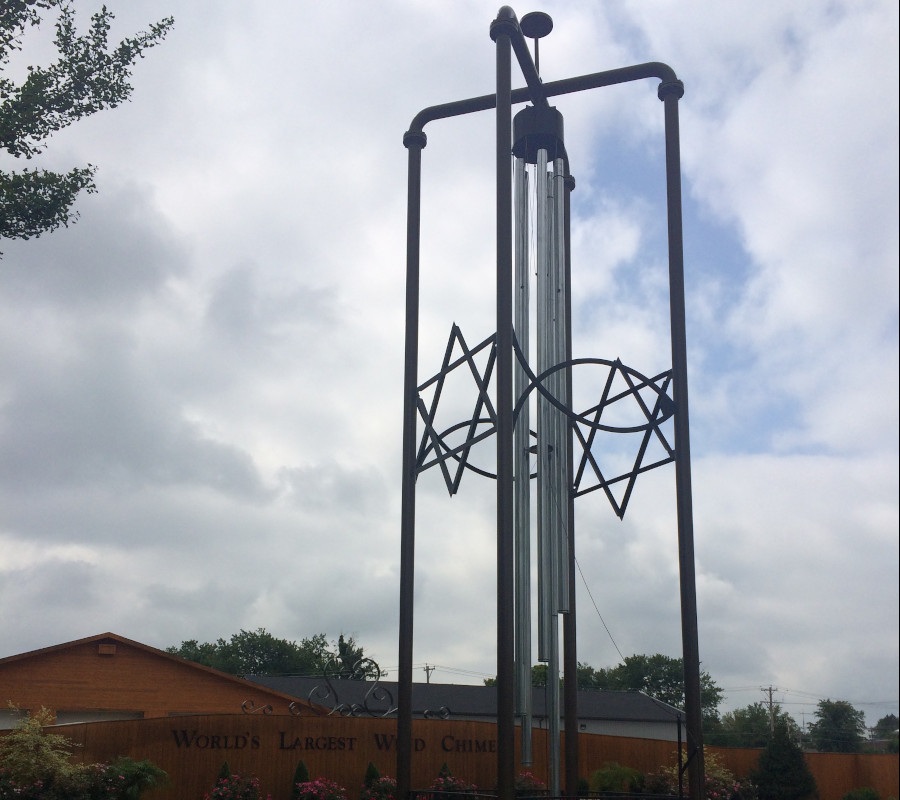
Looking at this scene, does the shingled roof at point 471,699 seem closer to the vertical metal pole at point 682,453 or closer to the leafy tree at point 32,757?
the leafy tree at point 32,757

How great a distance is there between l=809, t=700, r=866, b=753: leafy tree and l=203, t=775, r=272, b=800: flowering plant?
65.4 metres

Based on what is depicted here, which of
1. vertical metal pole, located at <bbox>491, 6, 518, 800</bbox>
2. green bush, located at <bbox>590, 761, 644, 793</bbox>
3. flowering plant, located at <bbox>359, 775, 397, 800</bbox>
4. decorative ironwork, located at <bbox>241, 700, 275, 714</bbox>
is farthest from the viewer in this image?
green bush, located at <bbox>590, 761, 644, 793</bbox>

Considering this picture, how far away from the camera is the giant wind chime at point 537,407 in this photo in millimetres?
8453

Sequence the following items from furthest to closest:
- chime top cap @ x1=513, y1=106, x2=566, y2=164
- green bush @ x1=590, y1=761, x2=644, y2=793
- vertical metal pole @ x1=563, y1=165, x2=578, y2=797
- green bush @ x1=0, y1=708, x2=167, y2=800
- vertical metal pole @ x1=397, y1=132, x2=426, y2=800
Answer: green bush @ x1=590, y1=761, x2=644, y2=793 → green bush @ x1=0, y1=708, x2=167, y2=800 → chime top cap @ x1=513, y1=106, x2=566, y2=164 → vertical metal pole @ x1=563, y1=165, x2=578, y2=797 → vertical metal pole @ x1=397, y1=132, x2=426, y2=800

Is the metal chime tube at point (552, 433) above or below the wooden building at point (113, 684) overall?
above

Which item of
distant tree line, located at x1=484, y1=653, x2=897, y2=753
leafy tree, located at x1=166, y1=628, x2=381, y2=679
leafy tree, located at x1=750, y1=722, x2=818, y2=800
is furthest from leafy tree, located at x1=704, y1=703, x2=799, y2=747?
leafy tree, located at x1=750, y1=722, x2=818, y2=800

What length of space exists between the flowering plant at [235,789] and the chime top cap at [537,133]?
391 inches

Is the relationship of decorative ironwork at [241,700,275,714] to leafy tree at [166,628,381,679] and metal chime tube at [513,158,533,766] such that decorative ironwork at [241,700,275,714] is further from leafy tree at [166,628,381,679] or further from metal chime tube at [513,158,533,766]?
leafy tree at [166,628,381,679]

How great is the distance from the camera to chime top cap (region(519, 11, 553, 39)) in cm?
1009

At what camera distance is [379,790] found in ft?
51.1

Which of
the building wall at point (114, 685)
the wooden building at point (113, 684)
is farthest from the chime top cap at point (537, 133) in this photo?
the building wall at point (114, 685)

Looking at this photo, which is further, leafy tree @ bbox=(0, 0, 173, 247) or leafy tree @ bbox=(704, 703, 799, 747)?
leafy tree @ bbox=(704, 703, 799, 747)

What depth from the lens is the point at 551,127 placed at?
10.5m

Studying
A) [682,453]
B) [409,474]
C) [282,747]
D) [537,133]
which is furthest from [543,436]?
[282,747]
